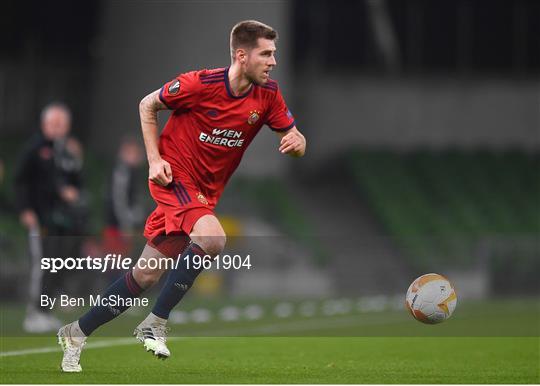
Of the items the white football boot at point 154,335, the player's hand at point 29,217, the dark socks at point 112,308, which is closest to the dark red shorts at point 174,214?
the dark socks at point 112,308

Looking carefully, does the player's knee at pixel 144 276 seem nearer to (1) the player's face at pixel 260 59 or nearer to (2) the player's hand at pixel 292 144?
(2) the player's hand at pixel 292 144

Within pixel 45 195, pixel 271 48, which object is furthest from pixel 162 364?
pixel 45 195

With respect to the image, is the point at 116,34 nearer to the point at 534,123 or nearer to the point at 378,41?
the point at 378,41

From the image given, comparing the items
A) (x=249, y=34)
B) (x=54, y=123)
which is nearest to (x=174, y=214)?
(x=249, y=34)

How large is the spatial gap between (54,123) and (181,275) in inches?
201

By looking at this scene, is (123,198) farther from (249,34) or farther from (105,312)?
(249,34)

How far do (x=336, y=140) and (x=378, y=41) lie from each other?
245 centimetres

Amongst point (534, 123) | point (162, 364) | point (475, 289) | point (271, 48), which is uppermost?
point (534, 123)

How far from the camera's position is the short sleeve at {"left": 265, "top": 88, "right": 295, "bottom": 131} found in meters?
8.04

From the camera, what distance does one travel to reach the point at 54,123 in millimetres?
12281

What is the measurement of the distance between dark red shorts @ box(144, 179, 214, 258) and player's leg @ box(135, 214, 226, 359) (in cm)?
8

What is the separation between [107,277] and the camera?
38.6ft

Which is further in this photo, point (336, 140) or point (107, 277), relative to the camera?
point (336, 140)

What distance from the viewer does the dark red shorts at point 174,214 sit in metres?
7.61
